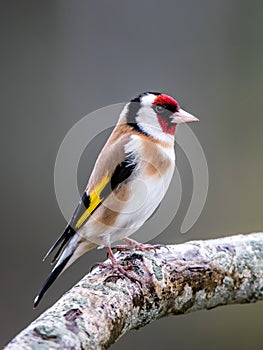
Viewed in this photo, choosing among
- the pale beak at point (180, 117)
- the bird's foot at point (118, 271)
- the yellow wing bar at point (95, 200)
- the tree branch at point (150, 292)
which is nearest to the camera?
the tree branch at point (150, 292)

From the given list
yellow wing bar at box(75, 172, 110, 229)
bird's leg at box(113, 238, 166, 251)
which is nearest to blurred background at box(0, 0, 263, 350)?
bird's leg at box(113, 238, 166, 251)

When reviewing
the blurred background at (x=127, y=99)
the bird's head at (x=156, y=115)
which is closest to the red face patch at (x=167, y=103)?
the bird's head at (x=156, y=115)

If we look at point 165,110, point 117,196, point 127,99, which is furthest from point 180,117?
point 127,99

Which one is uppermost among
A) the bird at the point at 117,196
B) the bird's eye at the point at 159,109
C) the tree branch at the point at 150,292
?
the bird's eye at the point at 159,109

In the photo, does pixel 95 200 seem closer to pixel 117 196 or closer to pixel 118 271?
pixel 117 196

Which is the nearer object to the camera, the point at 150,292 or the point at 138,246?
the point at 150,292

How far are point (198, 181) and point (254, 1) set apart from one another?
108 cm

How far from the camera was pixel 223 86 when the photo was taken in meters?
2.95

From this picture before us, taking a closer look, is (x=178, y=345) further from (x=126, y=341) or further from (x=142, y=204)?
(x=142, y=204)

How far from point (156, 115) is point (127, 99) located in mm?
1190

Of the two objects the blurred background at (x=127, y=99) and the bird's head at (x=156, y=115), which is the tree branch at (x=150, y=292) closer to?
the bird's head at (x=156, y=115)

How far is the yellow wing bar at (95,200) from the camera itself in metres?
1.40

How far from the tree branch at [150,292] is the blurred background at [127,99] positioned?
108 centimetres

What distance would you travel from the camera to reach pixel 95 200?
1.40 metres
